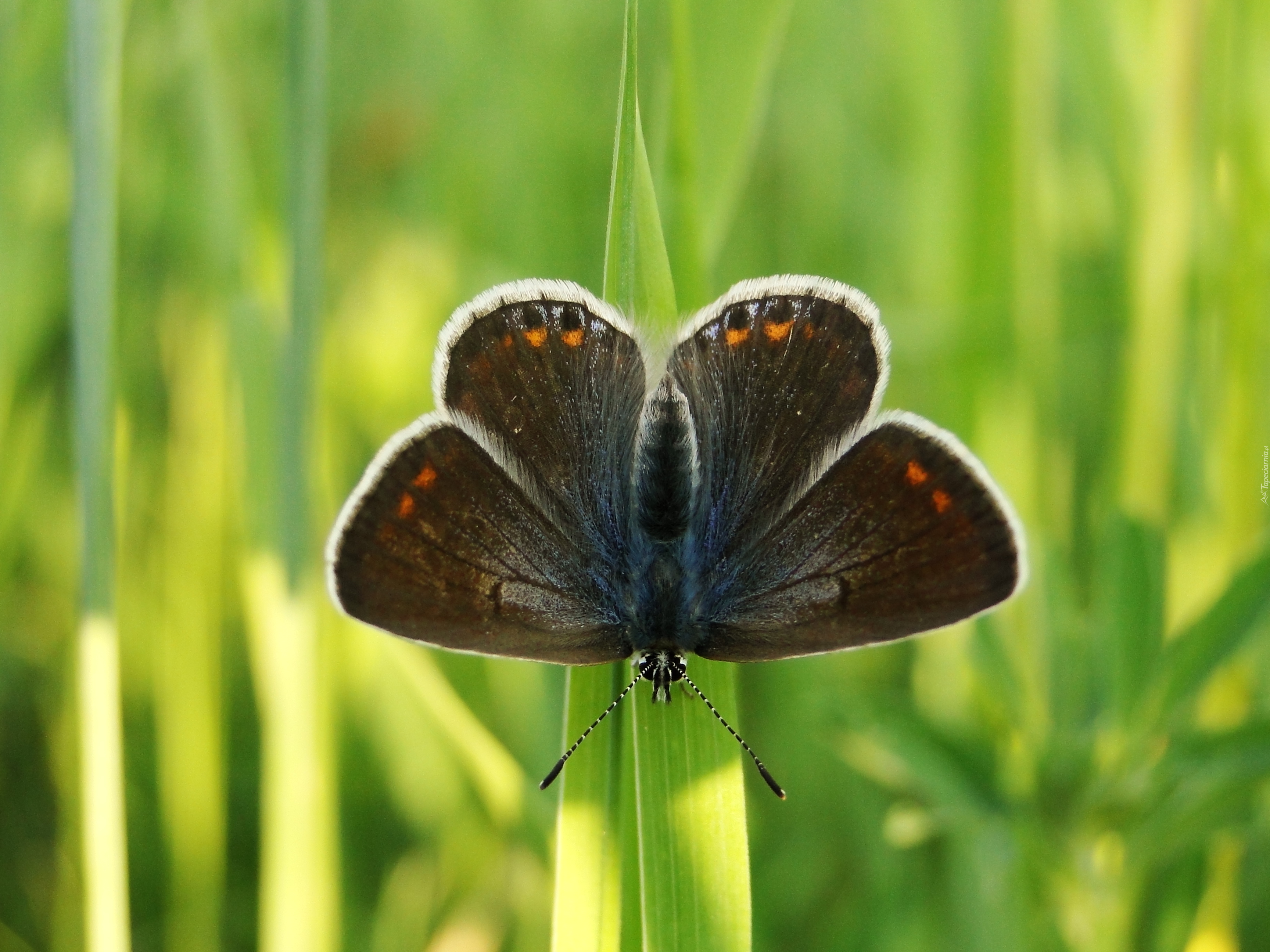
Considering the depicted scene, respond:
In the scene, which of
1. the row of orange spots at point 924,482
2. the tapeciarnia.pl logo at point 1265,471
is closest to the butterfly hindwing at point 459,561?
the row of orange spots at point 924,482

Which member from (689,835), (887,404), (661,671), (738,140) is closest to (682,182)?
(738,140)

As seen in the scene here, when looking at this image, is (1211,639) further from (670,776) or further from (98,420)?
(98,420)

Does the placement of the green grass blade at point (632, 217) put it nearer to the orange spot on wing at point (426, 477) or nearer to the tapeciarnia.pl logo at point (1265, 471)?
the orange spot on wing at point (426, 477)

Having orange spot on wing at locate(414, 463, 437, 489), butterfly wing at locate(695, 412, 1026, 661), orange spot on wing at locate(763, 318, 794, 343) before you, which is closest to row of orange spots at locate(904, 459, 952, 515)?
butterfly wing at locate(695, 412, 1026, 661)

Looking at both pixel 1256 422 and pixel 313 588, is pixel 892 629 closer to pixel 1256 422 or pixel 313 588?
pixel 313 588

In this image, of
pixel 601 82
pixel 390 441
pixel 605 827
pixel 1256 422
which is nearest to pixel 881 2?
pixel 601 82
